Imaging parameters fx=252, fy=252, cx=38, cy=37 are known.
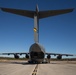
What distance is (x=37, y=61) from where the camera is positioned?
5156cm

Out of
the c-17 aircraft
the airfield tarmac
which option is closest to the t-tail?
the c-17 aircraft

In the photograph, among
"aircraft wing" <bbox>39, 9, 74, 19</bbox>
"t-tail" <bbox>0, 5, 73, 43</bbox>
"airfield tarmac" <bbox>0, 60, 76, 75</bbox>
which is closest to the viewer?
"airfield tarmac" <bbox>0, 60, 76, 75</bbox>

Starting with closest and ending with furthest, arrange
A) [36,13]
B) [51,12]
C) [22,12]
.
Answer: [51,12] → [22,12] → [36,13]

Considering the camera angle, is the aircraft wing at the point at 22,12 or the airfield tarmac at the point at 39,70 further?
the aircraft wing at the point at 22,12

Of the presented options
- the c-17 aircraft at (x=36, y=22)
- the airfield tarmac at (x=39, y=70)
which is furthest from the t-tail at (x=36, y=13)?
the airfield tarmac at (x=39, y=70)

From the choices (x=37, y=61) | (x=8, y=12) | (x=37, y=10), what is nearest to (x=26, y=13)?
(x=37, y=10)

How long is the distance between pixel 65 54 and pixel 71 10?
22.8 m

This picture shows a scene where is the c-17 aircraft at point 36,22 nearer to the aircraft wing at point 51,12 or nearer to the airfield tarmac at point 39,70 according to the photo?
the aircraft wing at point 51,12

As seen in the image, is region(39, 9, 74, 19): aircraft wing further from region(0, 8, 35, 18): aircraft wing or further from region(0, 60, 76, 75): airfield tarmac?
region(0, 60, 76, 75): airfield tarmac

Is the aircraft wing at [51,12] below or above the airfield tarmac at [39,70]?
above

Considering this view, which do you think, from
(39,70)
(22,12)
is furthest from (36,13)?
(39,70)

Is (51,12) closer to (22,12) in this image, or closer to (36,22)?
(36,22)

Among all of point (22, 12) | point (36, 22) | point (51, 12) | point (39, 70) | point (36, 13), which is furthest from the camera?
point (36, 13)

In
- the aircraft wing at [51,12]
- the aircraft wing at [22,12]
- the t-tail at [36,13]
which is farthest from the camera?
the t-tail at [36,13]
